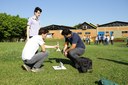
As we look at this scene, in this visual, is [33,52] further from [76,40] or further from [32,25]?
[76,40]

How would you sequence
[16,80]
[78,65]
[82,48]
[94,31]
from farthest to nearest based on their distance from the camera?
[94,31] < [82,48] < [78,65] < [16,80]

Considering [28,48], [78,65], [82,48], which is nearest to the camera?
[28,48]

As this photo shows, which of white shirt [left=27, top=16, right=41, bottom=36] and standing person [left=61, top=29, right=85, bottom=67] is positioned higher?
white shirt [left=27, top=16, right=41, bottom=36]

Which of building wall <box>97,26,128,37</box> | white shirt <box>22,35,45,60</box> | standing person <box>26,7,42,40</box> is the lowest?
building wall <box>97,26,128,37</box>

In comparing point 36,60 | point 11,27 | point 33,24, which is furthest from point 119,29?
point 36,60

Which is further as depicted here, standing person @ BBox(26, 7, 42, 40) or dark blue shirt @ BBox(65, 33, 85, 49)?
standing person @ BBox(26, 7, 42, 40)

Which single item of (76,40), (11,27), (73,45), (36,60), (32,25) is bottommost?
(36,60)

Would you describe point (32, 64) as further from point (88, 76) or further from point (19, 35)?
point (19, 35)

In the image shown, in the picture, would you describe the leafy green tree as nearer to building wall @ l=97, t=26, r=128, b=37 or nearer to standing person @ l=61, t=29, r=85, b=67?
building wall @ l=97, t=26, r=128, b=37

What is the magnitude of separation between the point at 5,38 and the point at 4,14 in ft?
23.2

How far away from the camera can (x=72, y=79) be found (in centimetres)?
711

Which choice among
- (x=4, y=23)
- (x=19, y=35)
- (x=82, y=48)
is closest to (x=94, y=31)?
(x=19, y=35)

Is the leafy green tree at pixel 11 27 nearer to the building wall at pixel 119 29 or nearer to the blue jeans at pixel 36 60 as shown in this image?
the building wall at pixel 119 29

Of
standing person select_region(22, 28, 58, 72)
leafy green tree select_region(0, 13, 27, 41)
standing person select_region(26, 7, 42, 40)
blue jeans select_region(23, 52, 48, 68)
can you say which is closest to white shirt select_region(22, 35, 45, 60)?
standing person select_region(22, 28, 58, 72)
